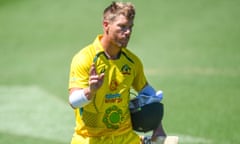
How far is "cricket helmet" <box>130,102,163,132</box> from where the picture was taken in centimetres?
650

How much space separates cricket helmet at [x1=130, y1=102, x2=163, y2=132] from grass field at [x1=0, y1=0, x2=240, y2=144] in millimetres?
2667

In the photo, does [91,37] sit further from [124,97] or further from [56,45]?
[124,97]

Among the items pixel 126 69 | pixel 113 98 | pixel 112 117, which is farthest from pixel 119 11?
pixel 112 117

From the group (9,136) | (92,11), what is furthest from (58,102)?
(92,11)

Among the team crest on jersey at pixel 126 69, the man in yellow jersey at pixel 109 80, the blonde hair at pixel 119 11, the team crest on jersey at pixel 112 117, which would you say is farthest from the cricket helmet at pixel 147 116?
the blonde hair at pixel 119 11

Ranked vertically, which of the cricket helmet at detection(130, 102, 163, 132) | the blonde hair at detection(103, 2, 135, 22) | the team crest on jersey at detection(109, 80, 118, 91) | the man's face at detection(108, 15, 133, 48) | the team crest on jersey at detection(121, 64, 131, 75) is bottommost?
the cricket helmet at detection(130, 102, 163, 132)

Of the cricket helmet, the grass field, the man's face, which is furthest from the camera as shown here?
the grass field

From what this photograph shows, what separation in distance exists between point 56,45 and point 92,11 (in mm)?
2452

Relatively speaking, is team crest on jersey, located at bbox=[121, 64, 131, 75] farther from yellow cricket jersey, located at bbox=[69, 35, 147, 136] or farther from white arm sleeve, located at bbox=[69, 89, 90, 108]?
white arm sleeve, located at bbox=[69, 89, 90, 108]

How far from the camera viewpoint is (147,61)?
46.8 ft

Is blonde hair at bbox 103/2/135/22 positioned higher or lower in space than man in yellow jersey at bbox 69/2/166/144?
higher

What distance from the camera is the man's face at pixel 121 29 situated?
6000mm

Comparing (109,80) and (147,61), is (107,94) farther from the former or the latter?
(147,61)

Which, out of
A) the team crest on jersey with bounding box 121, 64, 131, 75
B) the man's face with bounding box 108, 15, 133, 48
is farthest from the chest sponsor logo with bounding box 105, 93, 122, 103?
the man's face with bounding box 108, 15, 133, 48
